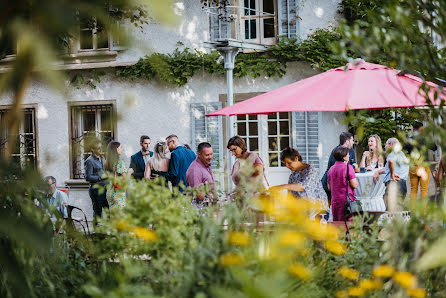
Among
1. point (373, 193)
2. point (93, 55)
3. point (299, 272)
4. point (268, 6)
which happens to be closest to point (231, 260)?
point (299, 272)

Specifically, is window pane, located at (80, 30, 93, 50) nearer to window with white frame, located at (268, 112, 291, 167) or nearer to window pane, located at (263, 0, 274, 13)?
window with white frame, located at (268, 112, 291, 167)

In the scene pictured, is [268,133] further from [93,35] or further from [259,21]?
[93,35]

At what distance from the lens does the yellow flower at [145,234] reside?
84.0 inches

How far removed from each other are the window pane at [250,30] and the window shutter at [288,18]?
617 mm

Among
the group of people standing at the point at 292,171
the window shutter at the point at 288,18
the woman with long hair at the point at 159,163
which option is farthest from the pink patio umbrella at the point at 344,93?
the window shutter at the point at 288,18

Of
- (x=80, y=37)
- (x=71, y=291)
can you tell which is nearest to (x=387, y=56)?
(x=71, y=291)

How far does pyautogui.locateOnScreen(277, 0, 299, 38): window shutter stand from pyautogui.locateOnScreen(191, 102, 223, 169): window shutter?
71.1 inches

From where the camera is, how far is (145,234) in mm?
2135

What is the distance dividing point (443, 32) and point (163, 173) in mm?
6945

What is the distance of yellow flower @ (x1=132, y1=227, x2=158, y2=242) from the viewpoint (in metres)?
2.13

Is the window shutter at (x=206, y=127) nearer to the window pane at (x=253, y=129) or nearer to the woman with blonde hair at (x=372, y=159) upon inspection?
the window pane at (x=253, y=129)

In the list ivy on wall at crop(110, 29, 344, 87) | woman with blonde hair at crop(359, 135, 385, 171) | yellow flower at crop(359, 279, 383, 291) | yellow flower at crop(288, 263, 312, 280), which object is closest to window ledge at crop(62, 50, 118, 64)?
yellow flower at crop(288, 263, 312, 280)

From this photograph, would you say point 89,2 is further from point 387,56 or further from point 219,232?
point 387,56

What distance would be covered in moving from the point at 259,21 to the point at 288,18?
2.28 feet
